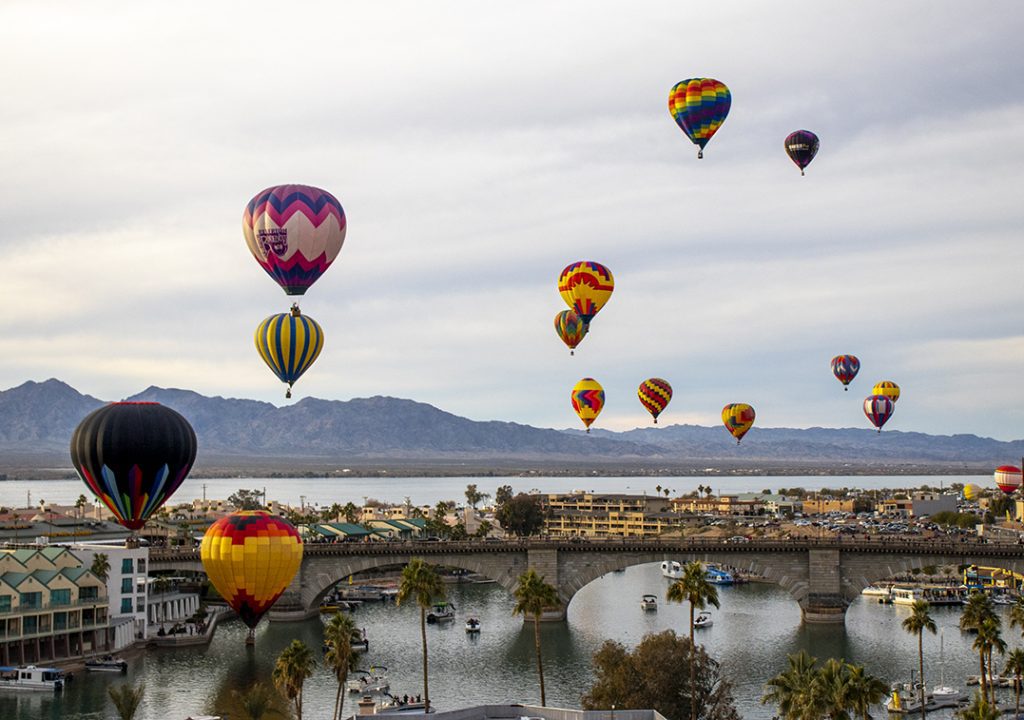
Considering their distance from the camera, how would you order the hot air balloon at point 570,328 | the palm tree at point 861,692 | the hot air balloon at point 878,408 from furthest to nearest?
1. the hot air balloon at point 878,408
2. the hot air balloon at point 570,328
3. the palm tree at point 861,692

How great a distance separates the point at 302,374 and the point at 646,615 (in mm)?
55676

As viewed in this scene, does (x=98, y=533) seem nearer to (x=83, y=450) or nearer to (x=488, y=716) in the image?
(x=83, y=450)

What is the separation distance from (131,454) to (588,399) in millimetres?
81232

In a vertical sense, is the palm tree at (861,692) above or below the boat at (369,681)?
above

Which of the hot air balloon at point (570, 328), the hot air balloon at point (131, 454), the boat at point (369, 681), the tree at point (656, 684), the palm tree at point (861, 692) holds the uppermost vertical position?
the hot air balloon at point (570, 328)

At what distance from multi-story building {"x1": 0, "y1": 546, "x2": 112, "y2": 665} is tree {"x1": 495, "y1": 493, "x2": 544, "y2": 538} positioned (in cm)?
8816

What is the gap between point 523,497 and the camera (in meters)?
190

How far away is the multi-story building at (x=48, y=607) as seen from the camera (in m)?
86.2

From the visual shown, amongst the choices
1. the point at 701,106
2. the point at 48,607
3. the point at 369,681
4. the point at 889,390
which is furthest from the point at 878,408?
the point at 48,607

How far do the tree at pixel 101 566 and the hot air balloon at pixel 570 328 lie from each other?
148 feet

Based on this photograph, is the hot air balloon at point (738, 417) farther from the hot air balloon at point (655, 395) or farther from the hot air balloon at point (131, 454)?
the hot air balloon at point (131, 454)

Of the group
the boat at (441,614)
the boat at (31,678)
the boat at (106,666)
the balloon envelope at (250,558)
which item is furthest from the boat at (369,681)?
the boat at (441,614)

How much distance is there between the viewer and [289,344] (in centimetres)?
7956

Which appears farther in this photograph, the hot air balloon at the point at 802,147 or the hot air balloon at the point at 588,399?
the hot air balloon at the point at 588,399
